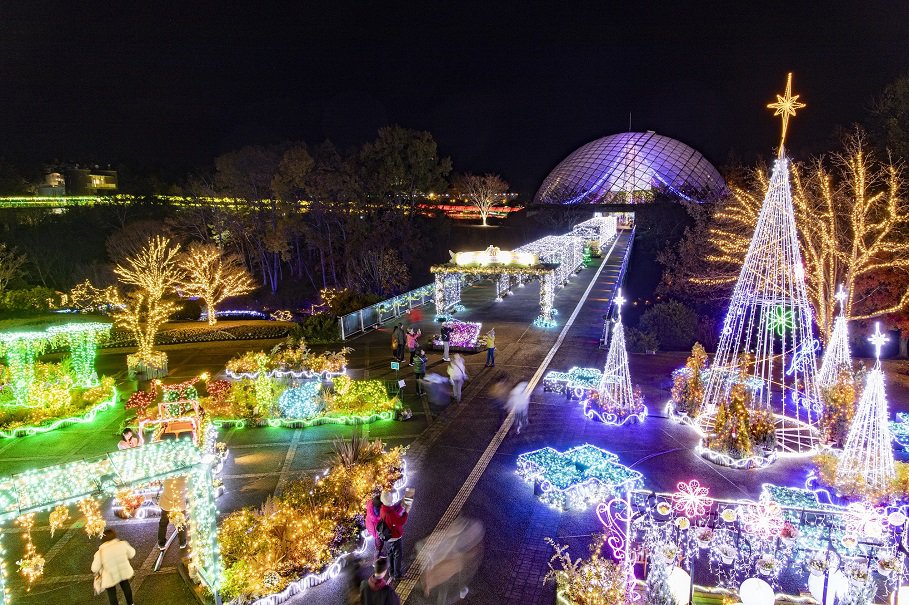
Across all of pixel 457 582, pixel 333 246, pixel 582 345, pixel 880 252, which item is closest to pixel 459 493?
pixel 457 582

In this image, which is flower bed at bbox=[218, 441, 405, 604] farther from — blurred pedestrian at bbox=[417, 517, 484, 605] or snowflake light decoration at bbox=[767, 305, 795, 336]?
snowflake light decoration at bbox=[767, 305, 795, 336]

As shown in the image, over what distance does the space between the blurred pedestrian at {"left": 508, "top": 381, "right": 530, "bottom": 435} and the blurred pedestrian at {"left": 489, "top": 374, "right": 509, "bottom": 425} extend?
125 mm

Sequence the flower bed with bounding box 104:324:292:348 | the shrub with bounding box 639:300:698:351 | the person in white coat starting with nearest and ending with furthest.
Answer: the person in white coat
the shrub with bounding box 639:300:698:351
the flower bed with bounding box 104:324:292:348

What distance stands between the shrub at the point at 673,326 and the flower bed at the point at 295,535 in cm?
1429

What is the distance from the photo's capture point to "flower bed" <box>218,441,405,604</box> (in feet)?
20.5

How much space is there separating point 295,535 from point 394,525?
1226 millimetres

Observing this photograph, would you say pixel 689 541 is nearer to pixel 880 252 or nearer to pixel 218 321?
pixel 880 252

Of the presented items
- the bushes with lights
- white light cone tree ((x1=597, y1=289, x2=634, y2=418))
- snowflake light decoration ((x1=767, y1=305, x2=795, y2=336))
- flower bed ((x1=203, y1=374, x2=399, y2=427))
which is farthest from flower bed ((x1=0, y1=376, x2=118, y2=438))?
snowflake light decoration ((x1=767, y1=305, x2=795, y2=336))

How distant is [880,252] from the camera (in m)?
17.0

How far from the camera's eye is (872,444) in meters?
8.49

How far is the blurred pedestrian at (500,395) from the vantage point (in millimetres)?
12180

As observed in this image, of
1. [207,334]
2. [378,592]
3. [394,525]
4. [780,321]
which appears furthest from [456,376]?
[207,334]

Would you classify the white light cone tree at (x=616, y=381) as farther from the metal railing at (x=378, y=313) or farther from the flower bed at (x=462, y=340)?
the metal railing at (x=378, y=313)

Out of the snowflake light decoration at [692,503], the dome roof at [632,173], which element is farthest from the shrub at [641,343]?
the dome roof at [632,173]
